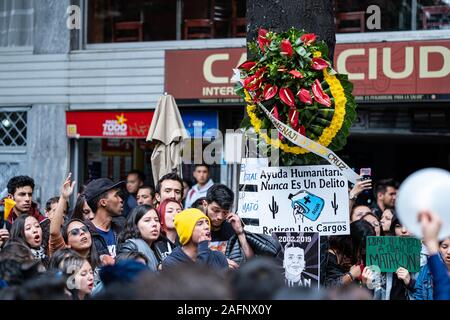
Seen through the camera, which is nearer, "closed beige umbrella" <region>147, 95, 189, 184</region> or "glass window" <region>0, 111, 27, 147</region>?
"closed beige umbrella" <region>147, 95, 189, 184</region>

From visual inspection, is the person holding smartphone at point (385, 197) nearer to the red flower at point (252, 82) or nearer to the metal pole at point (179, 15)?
the red flower at point (252, 82)

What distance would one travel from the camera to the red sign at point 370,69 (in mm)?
12211

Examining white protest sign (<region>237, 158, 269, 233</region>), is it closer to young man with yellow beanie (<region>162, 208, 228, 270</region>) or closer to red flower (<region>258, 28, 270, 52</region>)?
young man with yellow beanie (<region>162, 208, 228, 270</region>)

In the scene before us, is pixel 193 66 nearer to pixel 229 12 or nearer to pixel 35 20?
pixel 229 12

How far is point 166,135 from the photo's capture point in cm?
995

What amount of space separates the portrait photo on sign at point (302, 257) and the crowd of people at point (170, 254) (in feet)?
0.18

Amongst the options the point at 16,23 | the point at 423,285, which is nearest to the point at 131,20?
the point at 16,23

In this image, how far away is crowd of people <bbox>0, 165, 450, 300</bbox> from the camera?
3.13 metres

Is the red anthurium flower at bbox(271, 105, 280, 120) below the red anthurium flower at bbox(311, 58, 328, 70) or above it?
below

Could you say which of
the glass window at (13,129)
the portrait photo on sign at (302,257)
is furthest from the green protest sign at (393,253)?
the glass window at (13,129)

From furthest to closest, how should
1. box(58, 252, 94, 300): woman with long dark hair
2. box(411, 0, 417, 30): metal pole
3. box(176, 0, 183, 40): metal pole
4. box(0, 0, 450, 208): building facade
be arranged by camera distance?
1. box(176, 0, 183, 40): metal pole
2. box(0, 0, 450, 208): building facade
3. box(411, 0, 417, 30): metal pole
4. box(58, 252, 94, 300): woman with long dark hair

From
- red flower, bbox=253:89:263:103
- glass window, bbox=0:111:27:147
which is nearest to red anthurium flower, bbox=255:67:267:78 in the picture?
red flower, bbox=253:89:263:103

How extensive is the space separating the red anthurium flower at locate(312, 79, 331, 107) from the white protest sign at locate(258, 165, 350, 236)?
49 centimetres
